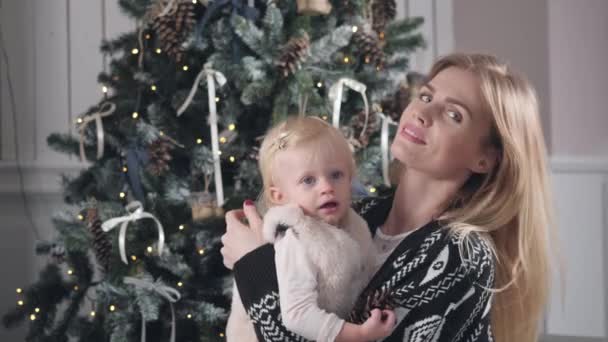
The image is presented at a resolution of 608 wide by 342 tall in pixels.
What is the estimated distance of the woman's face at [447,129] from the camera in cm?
145

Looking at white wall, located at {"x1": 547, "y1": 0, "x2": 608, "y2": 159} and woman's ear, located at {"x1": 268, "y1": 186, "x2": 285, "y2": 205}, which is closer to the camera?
woman's ear, located at {"x1": 268, "y1": 186, "x2": 285, "y2": 205}

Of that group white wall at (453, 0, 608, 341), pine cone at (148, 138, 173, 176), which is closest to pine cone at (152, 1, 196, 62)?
pine cone at (148, 138, 173, 176)

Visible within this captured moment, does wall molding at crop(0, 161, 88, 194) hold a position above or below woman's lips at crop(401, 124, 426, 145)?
below

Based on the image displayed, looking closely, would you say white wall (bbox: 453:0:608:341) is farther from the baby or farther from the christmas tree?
the baby

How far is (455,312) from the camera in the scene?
1.35 m

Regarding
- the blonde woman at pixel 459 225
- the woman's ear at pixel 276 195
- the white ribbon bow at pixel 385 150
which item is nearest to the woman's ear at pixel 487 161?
the blonde woman at pixel 459 225

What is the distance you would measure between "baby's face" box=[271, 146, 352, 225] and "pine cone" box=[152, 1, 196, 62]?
3.13 ft

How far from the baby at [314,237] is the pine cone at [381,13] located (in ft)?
3.50

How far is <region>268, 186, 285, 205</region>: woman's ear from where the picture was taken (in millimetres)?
→ 1438

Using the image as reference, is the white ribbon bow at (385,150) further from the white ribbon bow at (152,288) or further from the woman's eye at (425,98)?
the woman's eye at (425,98)

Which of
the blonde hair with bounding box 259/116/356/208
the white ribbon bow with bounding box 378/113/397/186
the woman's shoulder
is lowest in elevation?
the woman's shoulder

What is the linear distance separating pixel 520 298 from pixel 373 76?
3.25 feet

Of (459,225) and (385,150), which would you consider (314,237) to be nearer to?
(459,225)

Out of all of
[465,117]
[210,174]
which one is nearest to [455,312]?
[465,117]
